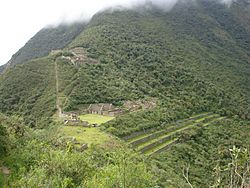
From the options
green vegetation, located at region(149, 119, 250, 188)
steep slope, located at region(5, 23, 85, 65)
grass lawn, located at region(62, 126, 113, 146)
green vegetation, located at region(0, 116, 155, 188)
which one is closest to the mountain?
green vegetation, located at region(149, 119, 250, 188)

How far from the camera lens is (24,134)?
104 ft

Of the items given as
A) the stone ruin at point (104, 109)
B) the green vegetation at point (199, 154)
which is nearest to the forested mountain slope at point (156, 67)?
the stone ruin at point (104, 109)

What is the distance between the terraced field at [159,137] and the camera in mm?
47812

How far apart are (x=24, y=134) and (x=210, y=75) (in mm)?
66341

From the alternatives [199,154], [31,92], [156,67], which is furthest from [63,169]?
[156,67]

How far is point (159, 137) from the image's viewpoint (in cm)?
5266

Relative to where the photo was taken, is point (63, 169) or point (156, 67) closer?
point (63, 169)

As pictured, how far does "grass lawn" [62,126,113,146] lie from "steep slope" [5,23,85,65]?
225 feet

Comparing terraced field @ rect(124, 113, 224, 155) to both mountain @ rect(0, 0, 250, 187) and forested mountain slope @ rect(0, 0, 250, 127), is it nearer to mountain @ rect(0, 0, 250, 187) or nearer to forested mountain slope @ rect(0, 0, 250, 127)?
mountain @ rect(0, 0, 250, 187)

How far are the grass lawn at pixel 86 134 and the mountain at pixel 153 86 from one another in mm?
2596

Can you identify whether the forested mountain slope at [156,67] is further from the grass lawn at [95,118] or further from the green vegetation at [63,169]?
the green vegetation at [63,169]

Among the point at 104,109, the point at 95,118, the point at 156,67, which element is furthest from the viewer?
the point at 156,67

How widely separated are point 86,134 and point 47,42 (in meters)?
87.3

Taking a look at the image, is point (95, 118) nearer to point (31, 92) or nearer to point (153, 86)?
point (31, 92)
